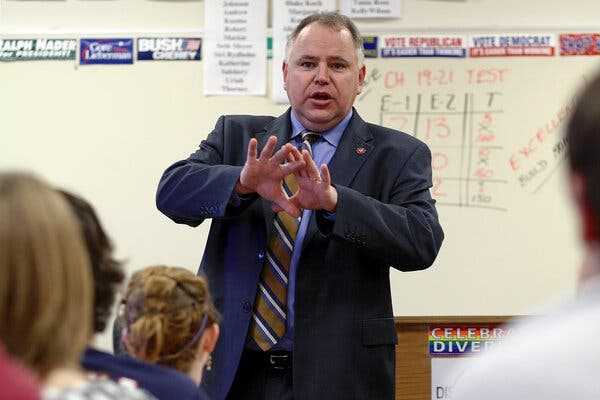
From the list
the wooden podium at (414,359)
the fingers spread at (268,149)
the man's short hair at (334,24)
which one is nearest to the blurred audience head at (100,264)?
the fingers spread at (268,149)

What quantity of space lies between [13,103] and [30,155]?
0.78 feet

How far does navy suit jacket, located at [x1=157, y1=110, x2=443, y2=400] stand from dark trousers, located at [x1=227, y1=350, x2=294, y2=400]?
3 cm

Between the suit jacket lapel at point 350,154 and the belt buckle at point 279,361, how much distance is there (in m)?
0.33

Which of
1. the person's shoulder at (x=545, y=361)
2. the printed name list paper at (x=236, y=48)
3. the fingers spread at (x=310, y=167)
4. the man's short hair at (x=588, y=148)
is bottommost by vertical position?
the person's shoulder at (x=545, y=361)

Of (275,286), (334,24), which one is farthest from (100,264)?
(334,24)

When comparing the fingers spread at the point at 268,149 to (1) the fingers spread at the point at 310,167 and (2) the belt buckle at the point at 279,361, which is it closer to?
(1) the fingers spread at the point at 310,167

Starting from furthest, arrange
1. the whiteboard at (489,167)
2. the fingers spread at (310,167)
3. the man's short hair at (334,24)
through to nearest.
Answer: the whiteboard at (489,167) → the man's short hair at (334,24) → the fingers spread at (310,167)

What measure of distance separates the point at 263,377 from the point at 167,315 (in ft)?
1.17

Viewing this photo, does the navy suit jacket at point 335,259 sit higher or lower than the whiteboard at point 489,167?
lower

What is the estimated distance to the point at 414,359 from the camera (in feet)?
12.6

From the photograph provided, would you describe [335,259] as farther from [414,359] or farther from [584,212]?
[414,359]

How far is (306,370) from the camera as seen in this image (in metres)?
2.25

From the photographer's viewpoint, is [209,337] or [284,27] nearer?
[209,337]

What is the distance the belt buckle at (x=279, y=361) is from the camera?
227 cm
